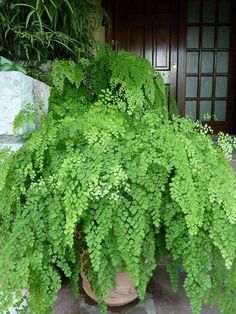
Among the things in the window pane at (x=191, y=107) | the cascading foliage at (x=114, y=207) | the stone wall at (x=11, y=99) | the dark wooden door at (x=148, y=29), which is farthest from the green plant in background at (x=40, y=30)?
the window pane at (x=191, y=107)

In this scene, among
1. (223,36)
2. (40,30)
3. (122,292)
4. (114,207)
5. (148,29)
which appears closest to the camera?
(114,207)

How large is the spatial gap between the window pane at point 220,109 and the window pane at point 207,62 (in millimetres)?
412

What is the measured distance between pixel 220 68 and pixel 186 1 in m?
0.89

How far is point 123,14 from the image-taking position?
3678mm

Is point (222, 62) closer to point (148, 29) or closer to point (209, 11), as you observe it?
point (209, 11)

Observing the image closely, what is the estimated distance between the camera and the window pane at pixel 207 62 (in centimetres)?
386

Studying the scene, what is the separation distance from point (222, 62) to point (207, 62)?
0.61 feet

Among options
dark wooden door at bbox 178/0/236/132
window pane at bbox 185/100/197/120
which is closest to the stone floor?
dark wooden door at bbox 178/0/236/132

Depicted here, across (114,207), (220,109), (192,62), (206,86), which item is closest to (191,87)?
(206,86)

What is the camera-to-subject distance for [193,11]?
12.3 feet

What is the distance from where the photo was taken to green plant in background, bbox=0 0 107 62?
1701 millimetres

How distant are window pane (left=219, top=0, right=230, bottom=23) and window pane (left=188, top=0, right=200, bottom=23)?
28 centimetres

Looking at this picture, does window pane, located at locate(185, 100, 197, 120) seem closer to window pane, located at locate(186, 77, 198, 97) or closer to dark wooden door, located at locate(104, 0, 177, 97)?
window pane, located at locate(186, 77, 198, 97)

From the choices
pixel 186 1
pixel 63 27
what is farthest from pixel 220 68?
pixel 63 27
